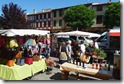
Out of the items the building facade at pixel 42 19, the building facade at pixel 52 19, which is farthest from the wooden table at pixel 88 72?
the building facade at pixel 42 19

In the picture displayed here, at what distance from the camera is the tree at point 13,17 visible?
1465 centimetres

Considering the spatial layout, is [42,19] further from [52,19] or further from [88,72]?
[88,72]

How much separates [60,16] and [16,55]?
1970 cm

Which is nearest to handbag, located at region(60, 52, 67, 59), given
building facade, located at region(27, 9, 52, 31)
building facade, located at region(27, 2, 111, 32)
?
building facade, located at region(27, 2, 111, 32)

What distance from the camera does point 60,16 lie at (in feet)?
80.0

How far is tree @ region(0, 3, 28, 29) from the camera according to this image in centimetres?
1465

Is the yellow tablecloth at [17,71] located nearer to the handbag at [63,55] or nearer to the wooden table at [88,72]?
the wooden table at [88,72]

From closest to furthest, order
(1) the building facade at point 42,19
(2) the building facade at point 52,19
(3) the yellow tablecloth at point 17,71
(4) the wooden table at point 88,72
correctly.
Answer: (4) the wooden table at point 88,72 < (3) the yellow tablecloth at point 17,71 < (2) the building facade at point 52,19 < (1) the building facade at point 42,19

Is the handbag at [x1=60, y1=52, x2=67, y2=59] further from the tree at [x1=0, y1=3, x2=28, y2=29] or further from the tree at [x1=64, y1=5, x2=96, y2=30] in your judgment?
the tree at [x1=64, y1=5, x2=96, y2=30]

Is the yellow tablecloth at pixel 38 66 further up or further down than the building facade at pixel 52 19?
further down

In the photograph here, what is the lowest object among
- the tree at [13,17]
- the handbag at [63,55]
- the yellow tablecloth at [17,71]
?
the yellow tablecloth at [17,71]

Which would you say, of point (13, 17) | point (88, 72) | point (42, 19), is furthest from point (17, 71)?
point (42, 19)

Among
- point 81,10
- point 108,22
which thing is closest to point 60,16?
point 81,10

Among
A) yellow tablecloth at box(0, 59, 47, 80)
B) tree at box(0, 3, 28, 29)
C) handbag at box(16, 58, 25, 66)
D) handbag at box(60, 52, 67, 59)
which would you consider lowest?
yellow tablecloth at box(0, 59, 47, 80)
